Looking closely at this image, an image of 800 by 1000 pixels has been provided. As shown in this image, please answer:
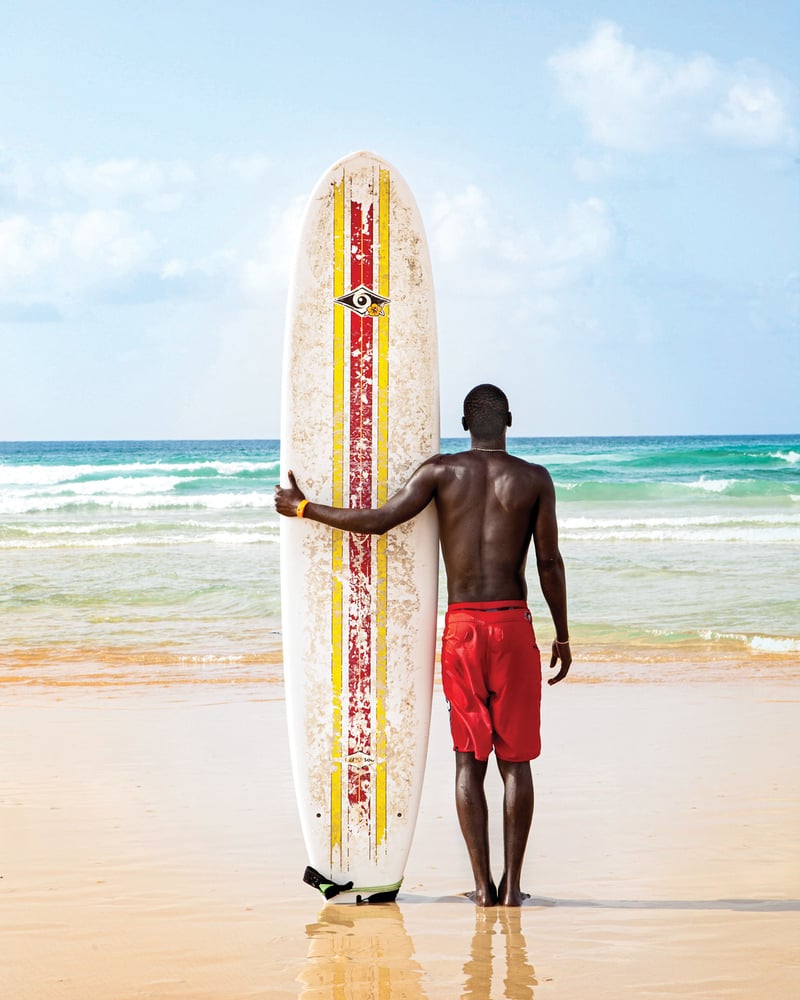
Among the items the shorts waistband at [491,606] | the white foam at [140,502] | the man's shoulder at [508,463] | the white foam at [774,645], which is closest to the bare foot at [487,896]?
the shorts waistband at [491,606]

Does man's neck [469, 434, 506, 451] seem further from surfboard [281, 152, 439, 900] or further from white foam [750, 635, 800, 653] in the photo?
white foam [750, 635, 800, 653]

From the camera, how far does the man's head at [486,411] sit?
3199mm

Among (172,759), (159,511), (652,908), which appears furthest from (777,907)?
(159,511)

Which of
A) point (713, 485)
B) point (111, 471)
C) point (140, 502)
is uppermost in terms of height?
point (111, 471)

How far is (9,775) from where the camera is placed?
4.53 m

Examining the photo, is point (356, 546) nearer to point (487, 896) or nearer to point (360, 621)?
point (360, 621)

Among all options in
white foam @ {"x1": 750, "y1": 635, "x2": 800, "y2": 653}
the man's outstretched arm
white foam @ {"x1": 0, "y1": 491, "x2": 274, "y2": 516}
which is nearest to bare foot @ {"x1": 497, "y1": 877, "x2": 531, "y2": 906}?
the man's outstretched arm

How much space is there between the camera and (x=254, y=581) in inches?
417

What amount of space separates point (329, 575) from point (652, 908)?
1344 mm

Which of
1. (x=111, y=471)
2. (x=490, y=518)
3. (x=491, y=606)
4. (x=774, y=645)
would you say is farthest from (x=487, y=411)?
(x=111, y=471)

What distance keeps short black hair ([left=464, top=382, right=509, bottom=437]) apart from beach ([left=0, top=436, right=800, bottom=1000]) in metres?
1.36

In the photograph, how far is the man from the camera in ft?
10.1

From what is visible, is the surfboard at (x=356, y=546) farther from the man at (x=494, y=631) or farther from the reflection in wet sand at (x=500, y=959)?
the reflection in wet sand at (x=500, y=959)

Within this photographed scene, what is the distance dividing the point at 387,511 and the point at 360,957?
1.22 m
